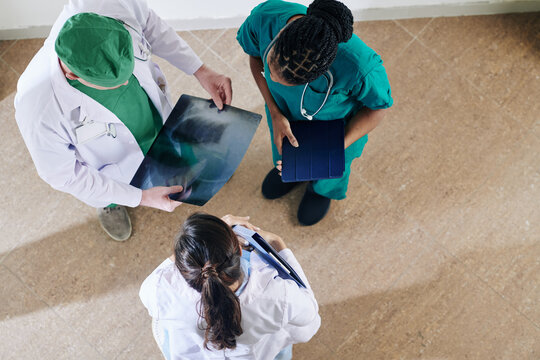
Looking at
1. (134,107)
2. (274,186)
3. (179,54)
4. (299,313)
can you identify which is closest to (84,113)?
(134,107)

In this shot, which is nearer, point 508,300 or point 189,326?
point 189,326

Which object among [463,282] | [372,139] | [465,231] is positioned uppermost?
[372,139]

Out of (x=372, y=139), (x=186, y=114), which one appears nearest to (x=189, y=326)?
(x=186, y=114)

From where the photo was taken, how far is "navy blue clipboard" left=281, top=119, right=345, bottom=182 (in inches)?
64.7

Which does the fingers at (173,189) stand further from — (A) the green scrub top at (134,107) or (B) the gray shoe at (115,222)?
(B) the gray shoe at (115,222)

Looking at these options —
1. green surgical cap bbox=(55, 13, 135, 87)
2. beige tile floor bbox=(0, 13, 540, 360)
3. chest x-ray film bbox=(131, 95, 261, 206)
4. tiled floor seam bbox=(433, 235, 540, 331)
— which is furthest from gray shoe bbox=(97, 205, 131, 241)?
tiled floor seam bbox=(433, 235, 540, 331)

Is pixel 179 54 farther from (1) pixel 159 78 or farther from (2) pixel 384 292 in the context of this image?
(2) pixel 384 292

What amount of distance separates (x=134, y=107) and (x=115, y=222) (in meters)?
0.93

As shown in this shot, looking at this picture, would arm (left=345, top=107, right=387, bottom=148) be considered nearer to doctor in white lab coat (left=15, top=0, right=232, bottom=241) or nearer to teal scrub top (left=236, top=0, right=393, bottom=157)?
teal scrub top (left=236, top=0, right=393, bottom=157)

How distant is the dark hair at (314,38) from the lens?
1141 millimetres

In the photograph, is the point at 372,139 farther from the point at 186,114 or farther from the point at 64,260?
the point at 64,260

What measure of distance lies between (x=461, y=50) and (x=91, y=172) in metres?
2.18

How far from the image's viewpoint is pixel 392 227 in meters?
2.37

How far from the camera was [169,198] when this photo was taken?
1.87 meters
